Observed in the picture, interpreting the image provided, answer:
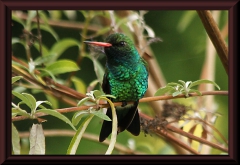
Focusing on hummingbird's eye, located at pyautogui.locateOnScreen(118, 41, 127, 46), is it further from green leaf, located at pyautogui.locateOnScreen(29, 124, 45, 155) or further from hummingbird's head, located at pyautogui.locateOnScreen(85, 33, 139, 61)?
green leaf, located at pyautogui.locateOnScreen(29, 124, 45, 155)

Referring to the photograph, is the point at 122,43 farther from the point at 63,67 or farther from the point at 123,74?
the point at 63,67

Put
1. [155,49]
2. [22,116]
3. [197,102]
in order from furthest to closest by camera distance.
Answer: [155,49] → [197,102] → [22,116]

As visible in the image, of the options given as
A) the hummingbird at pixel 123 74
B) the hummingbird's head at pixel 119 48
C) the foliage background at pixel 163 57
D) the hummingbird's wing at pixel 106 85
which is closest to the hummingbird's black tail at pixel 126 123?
the hummingbird at pixel 123 74

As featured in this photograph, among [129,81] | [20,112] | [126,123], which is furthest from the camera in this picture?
[129,81]

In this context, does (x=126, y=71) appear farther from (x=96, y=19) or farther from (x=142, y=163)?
(x=96, y=19)

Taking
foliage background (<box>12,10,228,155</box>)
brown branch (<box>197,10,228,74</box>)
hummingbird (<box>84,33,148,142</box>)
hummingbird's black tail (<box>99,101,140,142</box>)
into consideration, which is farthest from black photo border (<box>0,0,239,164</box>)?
foliage background (<box>12,10,228,155</box>)
